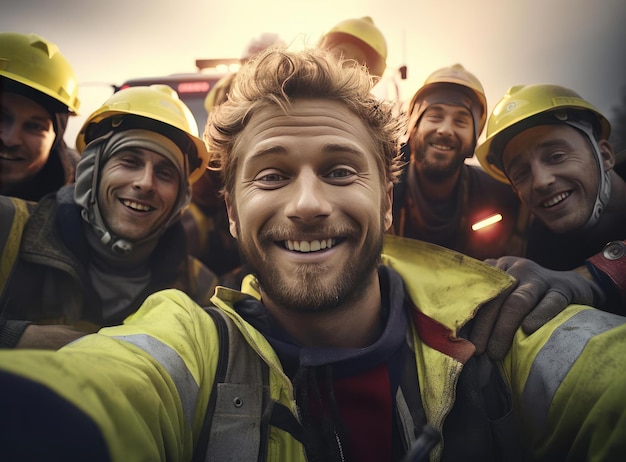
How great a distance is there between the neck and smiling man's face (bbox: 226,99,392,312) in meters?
0.08

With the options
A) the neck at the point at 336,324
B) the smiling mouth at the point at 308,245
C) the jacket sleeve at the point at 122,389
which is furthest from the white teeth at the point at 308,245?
the jacket sleeve at the point at 122,389

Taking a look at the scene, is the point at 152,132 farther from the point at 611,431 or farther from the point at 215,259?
the point at 611,431

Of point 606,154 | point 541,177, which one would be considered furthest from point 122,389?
point 606,154

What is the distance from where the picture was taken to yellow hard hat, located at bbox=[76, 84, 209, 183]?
123 inches

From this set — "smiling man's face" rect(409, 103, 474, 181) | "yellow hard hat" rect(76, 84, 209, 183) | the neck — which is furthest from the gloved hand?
"yellow hard hat" rect(76, 84, 209, 183)

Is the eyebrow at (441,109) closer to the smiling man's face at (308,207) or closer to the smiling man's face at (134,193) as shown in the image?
the smiling man's face at (308,207)

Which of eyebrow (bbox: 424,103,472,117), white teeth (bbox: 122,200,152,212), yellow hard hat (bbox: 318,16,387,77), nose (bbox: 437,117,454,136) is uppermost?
yellow hard hat (bbox: 318,16,387,77)

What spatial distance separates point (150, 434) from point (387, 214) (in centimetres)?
168

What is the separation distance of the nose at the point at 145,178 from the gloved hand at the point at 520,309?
2317mm

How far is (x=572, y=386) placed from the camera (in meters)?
1.39

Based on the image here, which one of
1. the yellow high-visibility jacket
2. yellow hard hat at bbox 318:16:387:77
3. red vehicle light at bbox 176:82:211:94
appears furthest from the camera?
red vehicle light at bbox 176:82:211:94

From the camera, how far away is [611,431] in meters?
1.19

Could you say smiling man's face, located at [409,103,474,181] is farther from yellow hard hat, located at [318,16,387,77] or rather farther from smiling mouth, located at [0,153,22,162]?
smiling mouth, located at [0,153,22,162]

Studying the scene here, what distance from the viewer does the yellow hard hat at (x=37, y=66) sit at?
10.4ft
